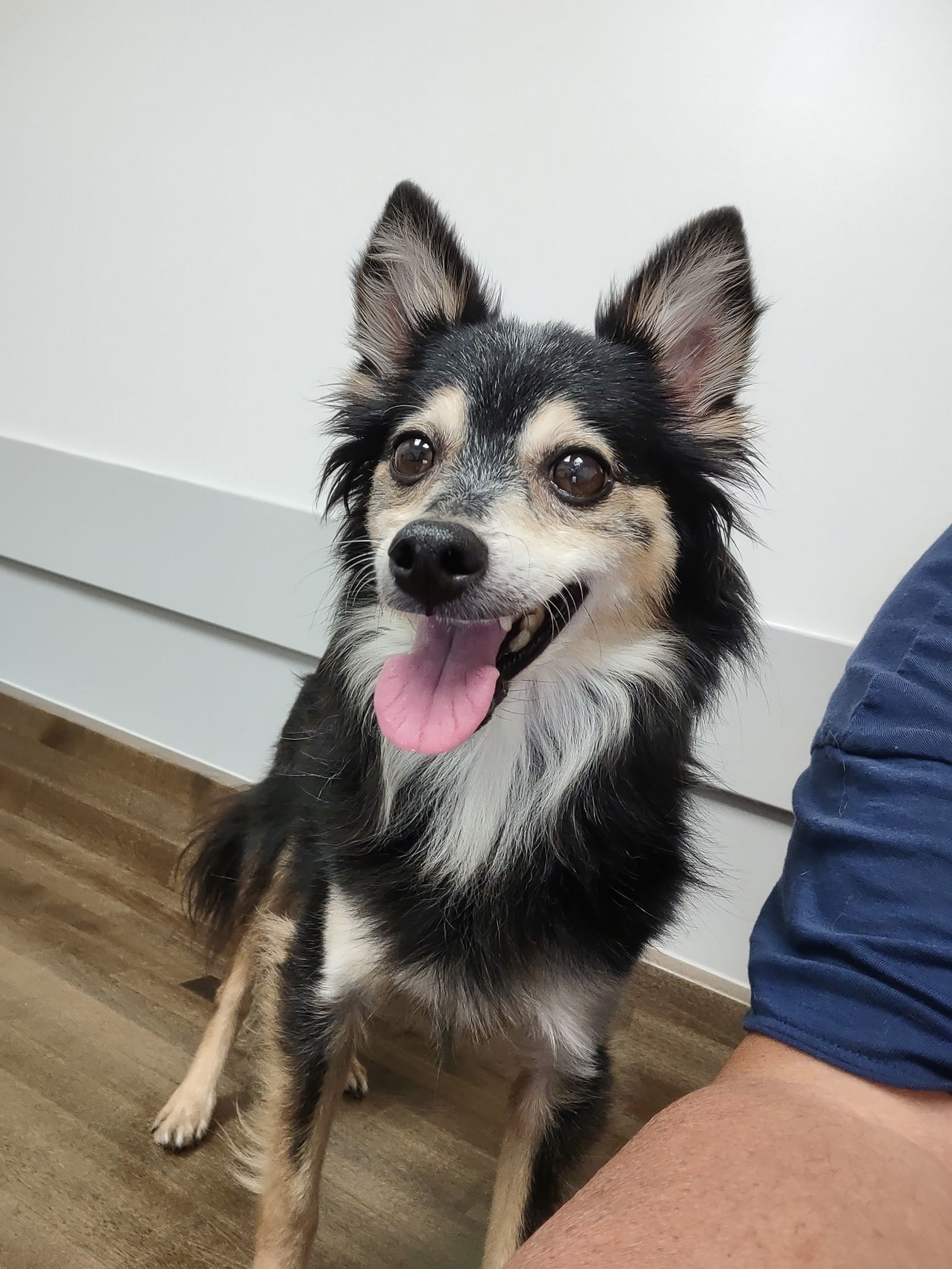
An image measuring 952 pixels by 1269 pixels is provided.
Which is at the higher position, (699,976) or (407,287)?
(407,287)

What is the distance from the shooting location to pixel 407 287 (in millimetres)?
1223

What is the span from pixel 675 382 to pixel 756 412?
0.44m

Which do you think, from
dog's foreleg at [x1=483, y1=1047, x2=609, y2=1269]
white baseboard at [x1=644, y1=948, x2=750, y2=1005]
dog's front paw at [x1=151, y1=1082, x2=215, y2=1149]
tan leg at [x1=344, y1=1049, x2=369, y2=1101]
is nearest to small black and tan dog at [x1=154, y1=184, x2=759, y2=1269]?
dog's foreleg at [x1=483, y1=1047, x2=609, y2=1269]

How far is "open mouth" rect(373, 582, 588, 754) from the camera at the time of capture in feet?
2.90

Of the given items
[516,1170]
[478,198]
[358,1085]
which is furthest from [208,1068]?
[478,198]

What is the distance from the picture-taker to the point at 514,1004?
103 centimetres

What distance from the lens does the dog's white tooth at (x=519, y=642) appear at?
975 mm

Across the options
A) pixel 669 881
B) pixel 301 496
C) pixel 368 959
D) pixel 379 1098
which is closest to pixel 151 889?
pixel 379 1098

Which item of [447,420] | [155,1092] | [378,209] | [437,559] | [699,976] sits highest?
[378,209]

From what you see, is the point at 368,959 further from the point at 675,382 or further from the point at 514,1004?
the point at 675,382

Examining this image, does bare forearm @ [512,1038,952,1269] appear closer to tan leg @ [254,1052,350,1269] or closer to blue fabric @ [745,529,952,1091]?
blue fabric @ [745,529,952,1091]

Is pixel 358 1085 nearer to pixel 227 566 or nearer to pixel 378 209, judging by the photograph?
pixel 227 566

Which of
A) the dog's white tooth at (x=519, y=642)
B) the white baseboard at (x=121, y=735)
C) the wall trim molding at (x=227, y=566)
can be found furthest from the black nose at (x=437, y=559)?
the white baseboard at (x=121, y=735)

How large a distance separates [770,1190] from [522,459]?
0.73 metres
